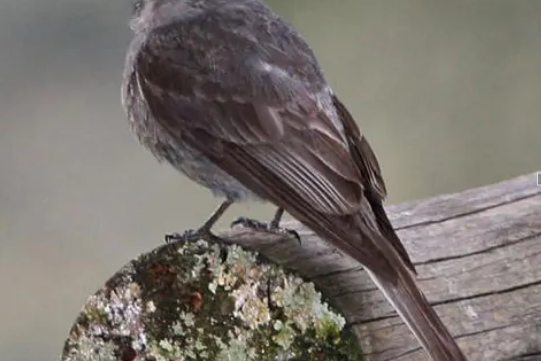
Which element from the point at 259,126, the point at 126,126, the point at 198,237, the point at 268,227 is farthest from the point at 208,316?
the point at 126,126

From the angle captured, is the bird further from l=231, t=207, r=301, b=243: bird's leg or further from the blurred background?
the blurred background

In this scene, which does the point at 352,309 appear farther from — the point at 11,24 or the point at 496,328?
the point at 11,24

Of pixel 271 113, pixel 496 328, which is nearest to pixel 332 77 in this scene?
pixel 271 113

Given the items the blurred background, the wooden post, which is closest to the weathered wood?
the wooden post

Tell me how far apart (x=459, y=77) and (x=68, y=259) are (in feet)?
8.03

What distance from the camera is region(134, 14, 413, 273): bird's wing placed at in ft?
12.4

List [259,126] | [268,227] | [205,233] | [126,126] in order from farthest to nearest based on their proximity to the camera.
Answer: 1. [126,126]
2. [259,126]
3. [268,227]
4. [205,233]

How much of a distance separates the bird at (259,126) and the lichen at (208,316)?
0.21 meters

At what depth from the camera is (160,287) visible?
136 inches

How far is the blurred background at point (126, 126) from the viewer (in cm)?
700

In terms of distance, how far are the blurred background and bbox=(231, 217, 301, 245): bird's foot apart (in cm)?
250

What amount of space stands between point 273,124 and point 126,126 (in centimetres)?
392

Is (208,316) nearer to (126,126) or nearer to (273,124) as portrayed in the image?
(273,124)

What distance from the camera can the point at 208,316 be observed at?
339 centimetres
